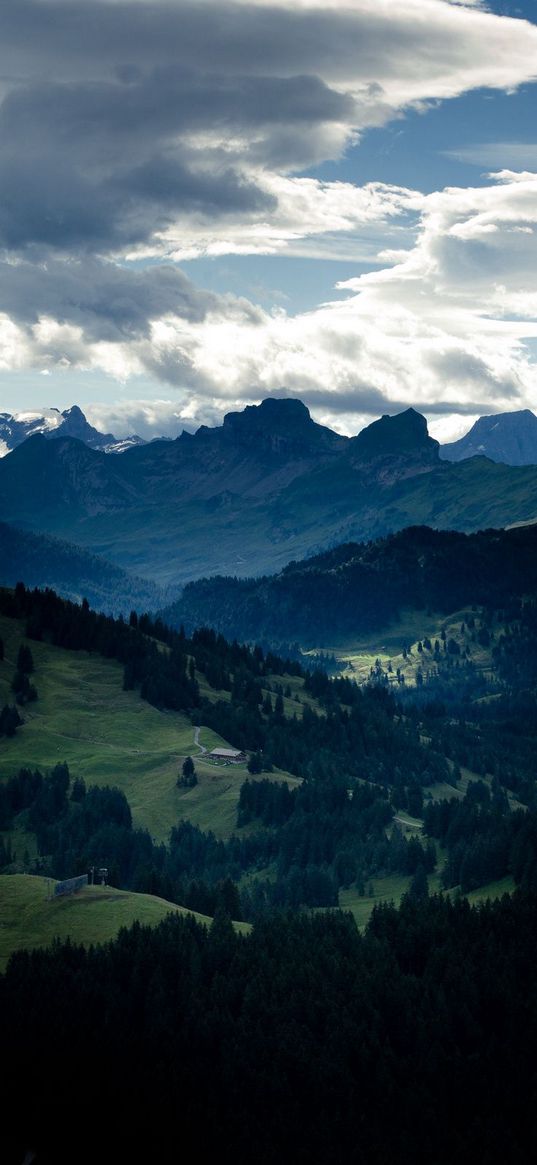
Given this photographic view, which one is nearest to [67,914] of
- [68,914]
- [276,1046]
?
[68,914]

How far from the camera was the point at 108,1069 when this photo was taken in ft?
458

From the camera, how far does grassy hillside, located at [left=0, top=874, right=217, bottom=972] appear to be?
6639 inches

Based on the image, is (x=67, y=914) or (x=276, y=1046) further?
(x=67, y=914)

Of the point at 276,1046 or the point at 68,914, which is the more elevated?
the point at 68,914

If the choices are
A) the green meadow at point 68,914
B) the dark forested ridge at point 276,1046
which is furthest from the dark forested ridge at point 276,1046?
the green meadow at point 68,914

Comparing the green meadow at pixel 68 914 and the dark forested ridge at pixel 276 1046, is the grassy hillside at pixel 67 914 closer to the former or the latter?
the green meadow at pixel 68 914

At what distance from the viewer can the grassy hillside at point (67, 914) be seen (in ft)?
553

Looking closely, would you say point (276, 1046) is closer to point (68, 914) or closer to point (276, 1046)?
point (276, 1046)

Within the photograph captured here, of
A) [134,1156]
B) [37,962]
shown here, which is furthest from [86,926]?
[134,1156]

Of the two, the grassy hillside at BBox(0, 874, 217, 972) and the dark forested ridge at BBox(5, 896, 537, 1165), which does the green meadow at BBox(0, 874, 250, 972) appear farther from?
the dark forested ridge at BBox(5, 896, 537, 1165)

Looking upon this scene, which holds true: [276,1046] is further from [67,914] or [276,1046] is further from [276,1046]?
[67,914]

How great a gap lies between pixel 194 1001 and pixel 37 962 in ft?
65.4

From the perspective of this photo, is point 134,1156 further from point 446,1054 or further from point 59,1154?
point 446,1054

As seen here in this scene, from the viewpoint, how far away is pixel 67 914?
175125 millimetres
